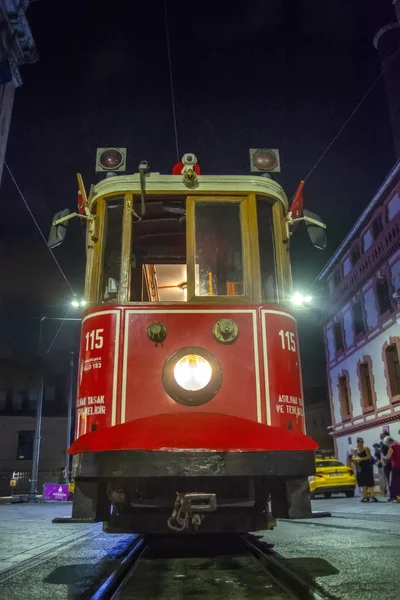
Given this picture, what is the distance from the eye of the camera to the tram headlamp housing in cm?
395

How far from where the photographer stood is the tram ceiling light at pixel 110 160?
526 centimetres

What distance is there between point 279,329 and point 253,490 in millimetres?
1367

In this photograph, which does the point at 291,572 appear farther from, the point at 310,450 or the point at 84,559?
the point at 84,559

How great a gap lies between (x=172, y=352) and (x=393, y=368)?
17651mm

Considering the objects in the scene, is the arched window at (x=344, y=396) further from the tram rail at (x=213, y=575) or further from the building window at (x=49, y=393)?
the building window at (x=49, y=393)

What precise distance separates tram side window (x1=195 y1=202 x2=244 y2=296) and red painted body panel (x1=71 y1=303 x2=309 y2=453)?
1.14ft

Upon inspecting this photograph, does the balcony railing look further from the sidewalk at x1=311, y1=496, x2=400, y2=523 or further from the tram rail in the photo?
the tram rail

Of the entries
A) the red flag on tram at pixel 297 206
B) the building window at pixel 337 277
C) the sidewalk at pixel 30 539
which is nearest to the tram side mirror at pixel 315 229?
the red flag on tram at pixel 297 206

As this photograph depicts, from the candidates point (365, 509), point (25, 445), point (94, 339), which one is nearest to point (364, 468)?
point (365, 509)

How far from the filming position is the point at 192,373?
3.99m

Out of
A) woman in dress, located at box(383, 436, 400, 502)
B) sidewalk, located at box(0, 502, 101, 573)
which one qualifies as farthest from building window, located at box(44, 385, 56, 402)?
woman in dress, located at box(383, 436, 400, 502)

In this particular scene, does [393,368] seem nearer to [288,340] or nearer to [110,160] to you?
[288,340]

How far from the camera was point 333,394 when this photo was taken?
25875 mm

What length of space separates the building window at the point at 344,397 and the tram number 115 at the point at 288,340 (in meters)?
21.2
